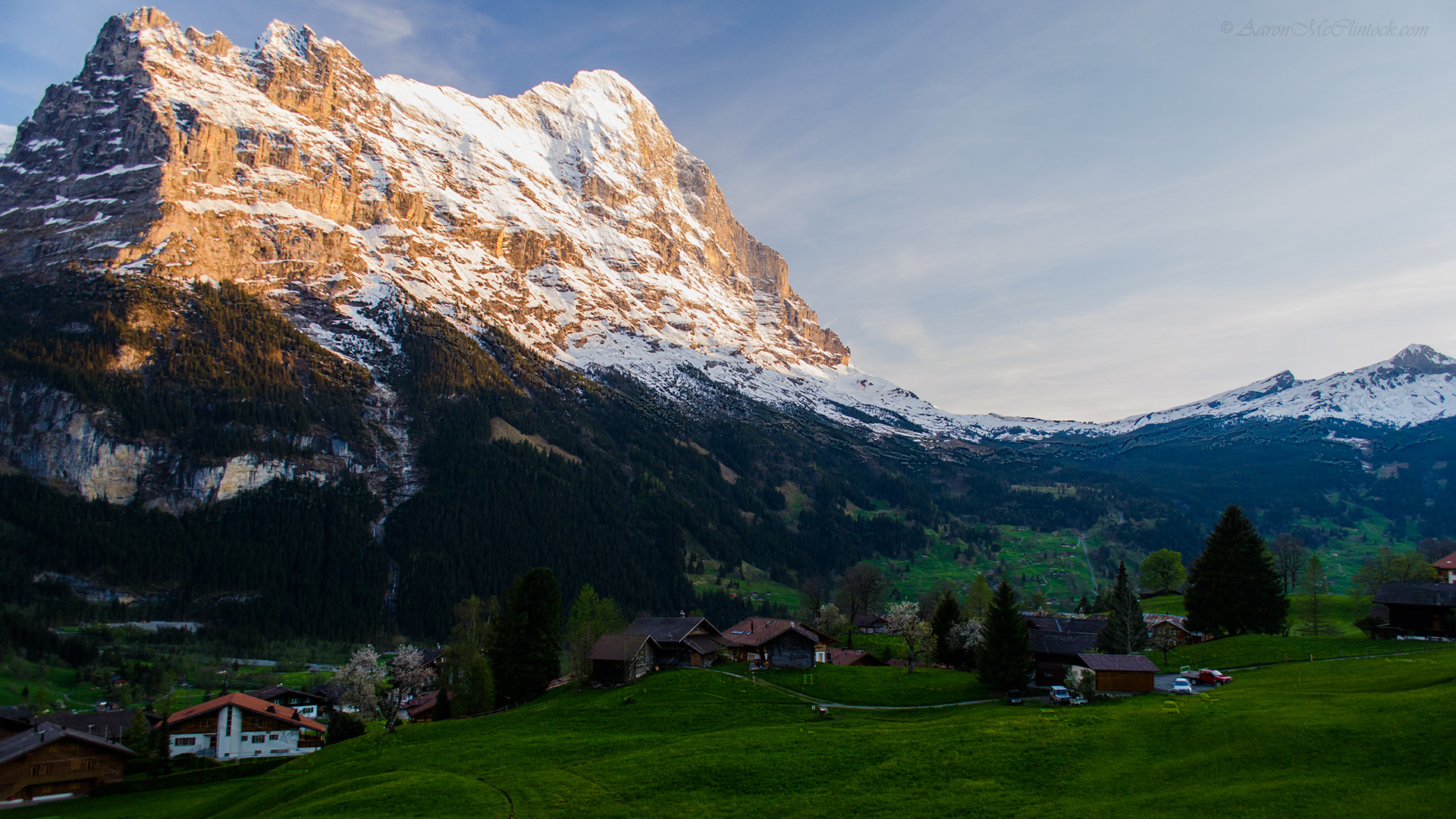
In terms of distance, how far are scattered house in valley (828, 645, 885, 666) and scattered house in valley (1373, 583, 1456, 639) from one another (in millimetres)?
51581

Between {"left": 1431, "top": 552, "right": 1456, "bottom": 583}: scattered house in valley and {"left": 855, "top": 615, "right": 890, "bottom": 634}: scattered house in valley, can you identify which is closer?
{"left": 1431, "top": 552, "right": 1456, "bottom": 583}: scattered house in valley

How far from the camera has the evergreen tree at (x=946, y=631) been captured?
282 feet

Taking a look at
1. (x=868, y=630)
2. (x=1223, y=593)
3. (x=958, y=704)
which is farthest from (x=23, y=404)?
(x=1223, y=593)

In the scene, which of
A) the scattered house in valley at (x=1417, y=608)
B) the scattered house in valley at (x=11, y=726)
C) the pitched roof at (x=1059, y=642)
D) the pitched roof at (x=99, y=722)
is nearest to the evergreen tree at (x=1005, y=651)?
the pitched roof at (x=1059, y=642)

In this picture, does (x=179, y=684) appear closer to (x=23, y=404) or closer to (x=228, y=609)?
(x=228, y=609)

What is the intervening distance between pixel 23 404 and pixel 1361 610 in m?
269

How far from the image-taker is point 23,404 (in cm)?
19088

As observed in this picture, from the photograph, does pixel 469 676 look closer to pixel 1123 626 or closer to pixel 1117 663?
pixel 1117 663

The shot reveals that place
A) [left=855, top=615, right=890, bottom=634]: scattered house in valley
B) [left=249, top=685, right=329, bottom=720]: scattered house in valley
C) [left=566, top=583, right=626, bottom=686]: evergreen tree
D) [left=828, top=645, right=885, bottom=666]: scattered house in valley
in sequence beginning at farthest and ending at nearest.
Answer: [left=855, top=615, right=890, bottom=634]: scattered house in valley < [left=249, top=685, right=329, bottom=720]: scattered house in valley < [left=566, top=583, right=626, bottom=686]: evergreen tree < [left=828, top=645, right=885, bottom=666]: scattered house in valley

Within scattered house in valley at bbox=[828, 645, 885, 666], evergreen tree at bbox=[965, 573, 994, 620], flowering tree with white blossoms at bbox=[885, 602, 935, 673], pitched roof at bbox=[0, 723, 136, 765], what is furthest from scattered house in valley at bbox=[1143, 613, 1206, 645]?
pitched roof at bbox=[0, 723, 136, 765]

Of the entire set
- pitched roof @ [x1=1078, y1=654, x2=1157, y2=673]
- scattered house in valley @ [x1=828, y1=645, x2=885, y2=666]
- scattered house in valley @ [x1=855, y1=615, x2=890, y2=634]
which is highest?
pitched roof @ [x1=1078, y1=654, x2=1157, y2=673]

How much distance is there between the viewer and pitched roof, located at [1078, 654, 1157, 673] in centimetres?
5816

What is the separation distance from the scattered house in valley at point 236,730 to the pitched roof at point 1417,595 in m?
122

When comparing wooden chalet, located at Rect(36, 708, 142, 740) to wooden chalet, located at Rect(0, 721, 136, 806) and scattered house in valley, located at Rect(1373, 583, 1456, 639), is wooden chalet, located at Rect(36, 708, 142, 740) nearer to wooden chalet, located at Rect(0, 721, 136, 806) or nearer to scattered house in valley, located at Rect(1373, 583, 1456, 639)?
wooden chalet, located at Rect(0, 721, 136, 806)
